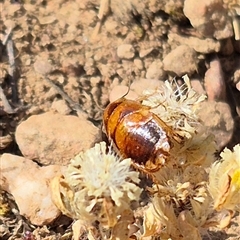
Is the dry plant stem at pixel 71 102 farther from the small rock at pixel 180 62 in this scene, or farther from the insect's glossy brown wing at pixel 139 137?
the insect's glossy brown wing at pixel 139 137

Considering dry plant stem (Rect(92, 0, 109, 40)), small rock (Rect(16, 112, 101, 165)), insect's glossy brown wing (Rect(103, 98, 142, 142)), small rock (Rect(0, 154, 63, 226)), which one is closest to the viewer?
insect's glossy brown wing (Rect(103, 98, 142, 142))

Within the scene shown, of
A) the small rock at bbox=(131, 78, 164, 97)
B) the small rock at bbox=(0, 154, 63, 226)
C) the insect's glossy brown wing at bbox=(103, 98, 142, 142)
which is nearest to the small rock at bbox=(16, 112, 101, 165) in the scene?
the small rock at bbox=(0, 154, 63, 226)

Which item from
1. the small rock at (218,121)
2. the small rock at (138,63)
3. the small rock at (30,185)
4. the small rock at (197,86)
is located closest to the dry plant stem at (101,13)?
the small rock at (138,63)

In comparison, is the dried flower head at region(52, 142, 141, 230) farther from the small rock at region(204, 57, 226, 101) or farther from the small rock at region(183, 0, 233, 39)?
the small rock at region(183, 0, 233, 39)

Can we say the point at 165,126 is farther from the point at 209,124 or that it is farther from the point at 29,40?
the point at 29,40

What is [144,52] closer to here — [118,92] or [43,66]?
[118,92]
